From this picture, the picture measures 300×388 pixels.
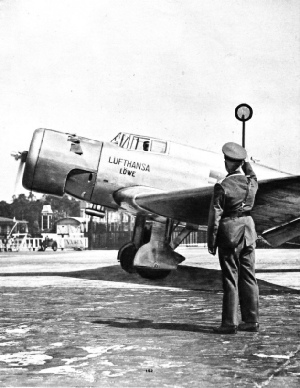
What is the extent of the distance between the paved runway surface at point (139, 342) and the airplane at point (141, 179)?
7.18 feet

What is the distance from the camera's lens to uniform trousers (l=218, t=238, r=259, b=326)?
17.9 feet

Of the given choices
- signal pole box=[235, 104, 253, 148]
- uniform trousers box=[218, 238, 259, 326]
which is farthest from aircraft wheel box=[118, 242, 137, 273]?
uniform trousers box=[218, 238, 259, 326]

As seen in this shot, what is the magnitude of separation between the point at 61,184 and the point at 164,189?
2.22 m

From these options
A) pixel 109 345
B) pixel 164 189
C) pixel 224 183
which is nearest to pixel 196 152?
pixel 164 189

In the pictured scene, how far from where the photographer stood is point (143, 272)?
1200 cm

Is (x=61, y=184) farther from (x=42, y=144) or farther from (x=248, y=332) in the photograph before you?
(x=248, y=332)

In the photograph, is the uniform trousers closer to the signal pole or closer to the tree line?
the signal pole

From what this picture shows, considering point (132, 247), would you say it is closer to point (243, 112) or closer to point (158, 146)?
point (158, 146)

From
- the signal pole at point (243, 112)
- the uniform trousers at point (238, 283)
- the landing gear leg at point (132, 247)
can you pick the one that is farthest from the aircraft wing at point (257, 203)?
the signal pole at point (243, 112)

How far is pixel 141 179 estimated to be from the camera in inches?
497

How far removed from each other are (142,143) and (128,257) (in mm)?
2699

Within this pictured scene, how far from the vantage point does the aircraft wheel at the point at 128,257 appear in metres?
13.6

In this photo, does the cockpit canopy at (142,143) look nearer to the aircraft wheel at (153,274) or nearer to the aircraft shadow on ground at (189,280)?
the aircraft wheel at (153,274)

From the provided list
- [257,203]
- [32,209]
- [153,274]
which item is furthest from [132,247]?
[32,209]
